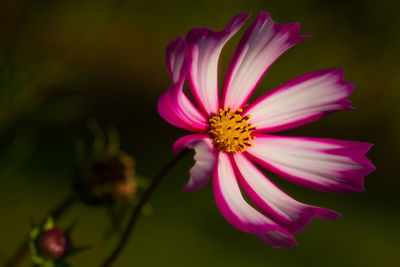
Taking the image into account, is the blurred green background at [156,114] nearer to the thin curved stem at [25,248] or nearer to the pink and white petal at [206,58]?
the thin curved stem at [25,248]

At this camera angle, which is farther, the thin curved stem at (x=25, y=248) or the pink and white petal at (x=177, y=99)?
the thin curved stem at (x=25, y=248)

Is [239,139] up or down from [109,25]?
down

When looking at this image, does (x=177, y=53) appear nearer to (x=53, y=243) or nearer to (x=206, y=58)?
(x=206, y=58)

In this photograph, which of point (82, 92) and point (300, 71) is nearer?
point (82, 92)

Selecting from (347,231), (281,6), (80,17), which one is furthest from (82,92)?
(347,231)

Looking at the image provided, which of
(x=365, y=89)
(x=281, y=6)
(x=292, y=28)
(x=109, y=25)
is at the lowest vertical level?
(x=292, y=28)

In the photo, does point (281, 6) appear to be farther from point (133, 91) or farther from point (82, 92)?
point (82, 92)

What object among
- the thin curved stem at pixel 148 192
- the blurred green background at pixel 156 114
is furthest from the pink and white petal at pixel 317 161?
the blurred green background at pixel 156 114
